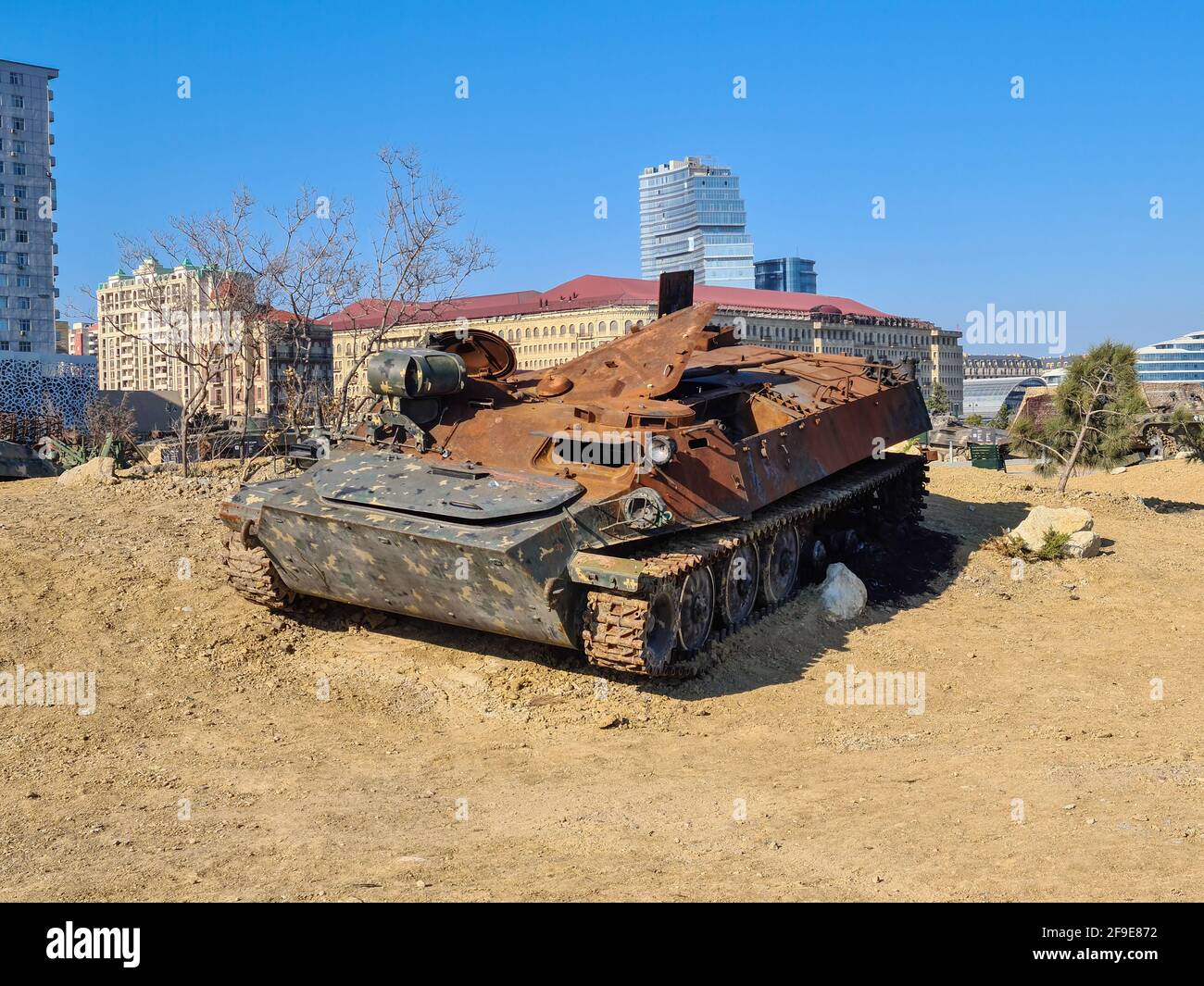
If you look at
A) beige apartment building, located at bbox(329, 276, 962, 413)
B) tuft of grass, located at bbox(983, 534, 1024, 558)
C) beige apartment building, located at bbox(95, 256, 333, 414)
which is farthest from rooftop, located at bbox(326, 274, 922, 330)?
tuft of grass, located at bbox(983, 534, 1024, 558)

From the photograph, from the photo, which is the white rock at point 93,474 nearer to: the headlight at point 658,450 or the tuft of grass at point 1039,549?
the headlight at point 658,450

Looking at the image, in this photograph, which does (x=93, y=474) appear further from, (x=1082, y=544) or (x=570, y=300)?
(x=570, y=300)

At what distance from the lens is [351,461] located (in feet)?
37.1

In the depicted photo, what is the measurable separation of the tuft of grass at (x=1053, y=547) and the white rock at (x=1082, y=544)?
8 centimetres

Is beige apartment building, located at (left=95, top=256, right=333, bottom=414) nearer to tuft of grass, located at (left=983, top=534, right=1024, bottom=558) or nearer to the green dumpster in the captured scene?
tuft of grass, located at (left=983, top=534, right=1024, bottom=558)

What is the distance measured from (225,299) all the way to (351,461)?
1485 cm

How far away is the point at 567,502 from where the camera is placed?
10094mm

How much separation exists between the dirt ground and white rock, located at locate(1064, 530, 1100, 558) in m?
1.31

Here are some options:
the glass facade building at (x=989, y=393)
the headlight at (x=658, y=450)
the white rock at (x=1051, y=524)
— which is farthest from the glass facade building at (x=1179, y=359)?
the headlight at (x=658, y=450)

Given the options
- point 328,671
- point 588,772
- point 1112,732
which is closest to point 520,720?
point 588,772

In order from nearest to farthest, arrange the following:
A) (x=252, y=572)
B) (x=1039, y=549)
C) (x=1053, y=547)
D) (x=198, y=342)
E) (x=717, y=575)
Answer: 1. (x=252, y=572)
2. (x=717, y=575)
3. (x=1053, y=547)
4. (x=1039, y=549)
5. (x=198, y=342)

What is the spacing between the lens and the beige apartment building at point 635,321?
74125 mm

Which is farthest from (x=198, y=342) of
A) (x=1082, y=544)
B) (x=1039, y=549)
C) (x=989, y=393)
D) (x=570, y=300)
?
(x=989, y=393)

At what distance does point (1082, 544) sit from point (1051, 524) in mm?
572
